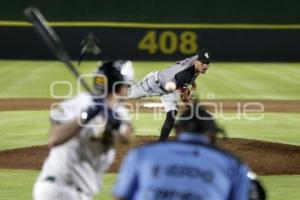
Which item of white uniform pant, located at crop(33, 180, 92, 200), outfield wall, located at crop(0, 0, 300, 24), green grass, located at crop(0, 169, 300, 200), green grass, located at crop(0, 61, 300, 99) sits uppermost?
outfield wall, located at crop(0, 0, 300, 24)

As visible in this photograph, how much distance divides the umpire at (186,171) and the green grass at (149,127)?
29.2ft

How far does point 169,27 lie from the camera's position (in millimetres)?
30906

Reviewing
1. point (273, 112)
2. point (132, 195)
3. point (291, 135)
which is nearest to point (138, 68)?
point (273, 112)

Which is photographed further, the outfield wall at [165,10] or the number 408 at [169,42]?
the outfield wall at [165,10]

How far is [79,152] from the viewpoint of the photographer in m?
4.91

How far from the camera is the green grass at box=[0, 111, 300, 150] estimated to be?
13.5 metres

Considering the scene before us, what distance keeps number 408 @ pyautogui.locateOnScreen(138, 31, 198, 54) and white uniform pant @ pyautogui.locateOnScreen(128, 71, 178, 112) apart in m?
17.3

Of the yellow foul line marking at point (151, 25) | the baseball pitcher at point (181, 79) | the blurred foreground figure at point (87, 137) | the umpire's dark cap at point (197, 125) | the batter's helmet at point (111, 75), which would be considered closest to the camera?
the umpire's dark cap at point (197, 125)

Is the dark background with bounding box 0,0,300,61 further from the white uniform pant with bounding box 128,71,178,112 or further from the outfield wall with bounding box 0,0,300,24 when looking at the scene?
the white uniform pant with bounding box 128,71,178,112

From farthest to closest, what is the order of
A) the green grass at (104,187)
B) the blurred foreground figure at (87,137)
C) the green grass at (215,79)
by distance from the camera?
1. the green grass at (215,79)
2. the green grass at (104,187)
3. the blurred foreground figure at (87,137)

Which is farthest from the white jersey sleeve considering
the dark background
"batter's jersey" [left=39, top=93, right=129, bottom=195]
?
the dark background

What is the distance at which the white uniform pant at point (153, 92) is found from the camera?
461 inches

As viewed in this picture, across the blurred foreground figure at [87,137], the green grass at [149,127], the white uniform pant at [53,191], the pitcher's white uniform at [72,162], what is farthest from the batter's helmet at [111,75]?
the green grass at [149,127]

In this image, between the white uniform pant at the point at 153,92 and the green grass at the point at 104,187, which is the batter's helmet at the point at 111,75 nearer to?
the green grass at the point at 104,187
